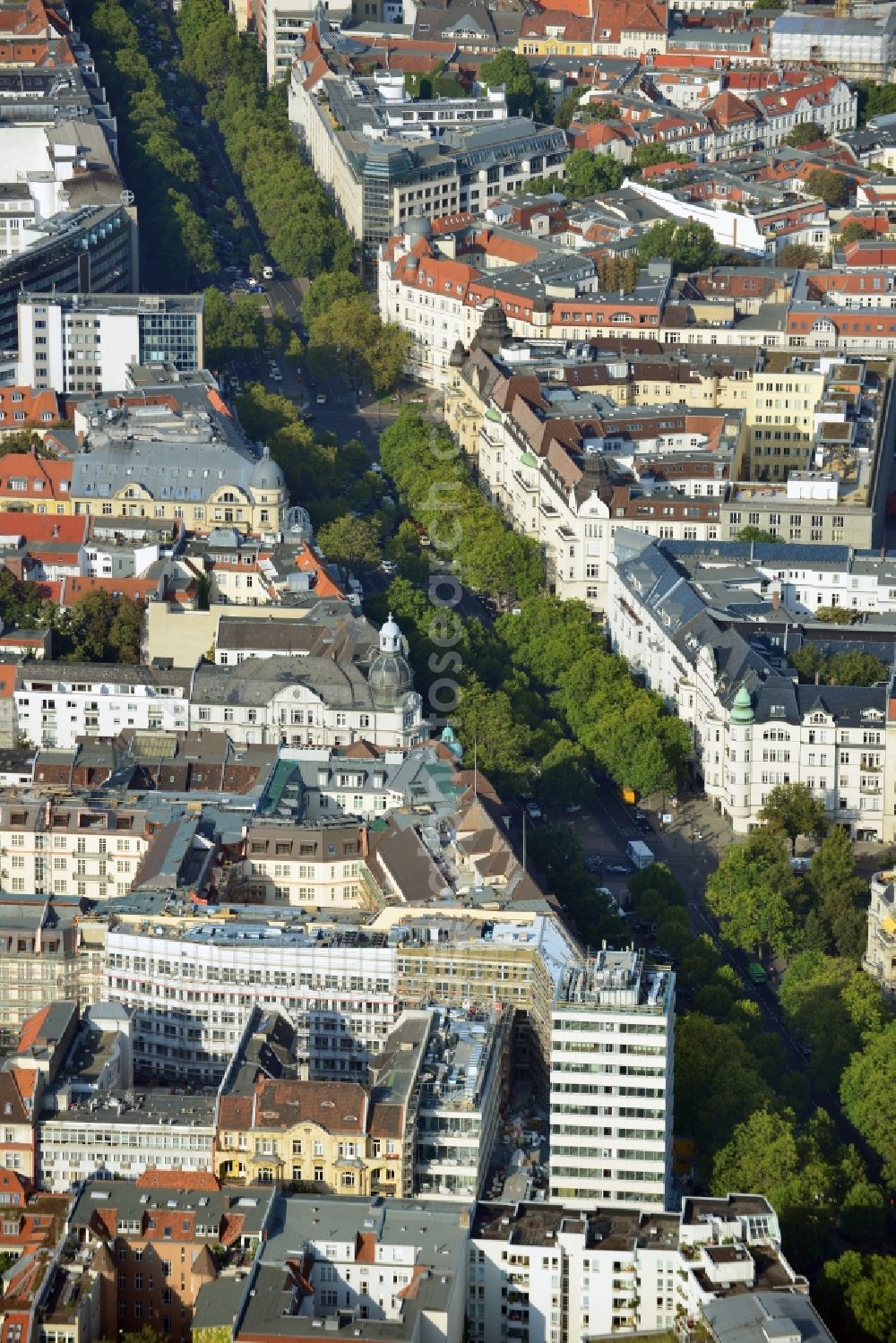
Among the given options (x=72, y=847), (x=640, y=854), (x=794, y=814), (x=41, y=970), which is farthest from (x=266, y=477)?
(x=41, y=970)

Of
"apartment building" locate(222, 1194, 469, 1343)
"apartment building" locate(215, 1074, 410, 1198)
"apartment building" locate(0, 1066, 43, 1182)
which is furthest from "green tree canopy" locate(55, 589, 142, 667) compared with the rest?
"apartment building" locate(222, 1194, 469, 1343)

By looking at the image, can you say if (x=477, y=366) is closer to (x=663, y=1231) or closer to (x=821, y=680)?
(x=821, y=680)

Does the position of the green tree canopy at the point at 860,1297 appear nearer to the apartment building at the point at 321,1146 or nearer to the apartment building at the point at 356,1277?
the apartment building at the point at 356,1277

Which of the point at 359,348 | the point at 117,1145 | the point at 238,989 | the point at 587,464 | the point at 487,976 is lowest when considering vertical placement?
the point at 117,1145

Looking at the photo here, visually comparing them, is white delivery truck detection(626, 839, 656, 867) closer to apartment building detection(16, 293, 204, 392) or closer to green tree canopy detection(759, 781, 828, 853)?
green tree canopy detection(759, 781, 828, 853)

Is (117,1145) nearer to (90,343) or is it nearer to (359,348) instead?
(90,343)

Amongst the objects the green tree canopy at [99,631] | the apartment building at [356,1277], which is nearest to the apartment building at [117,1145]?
the apartment building at [356,1277]

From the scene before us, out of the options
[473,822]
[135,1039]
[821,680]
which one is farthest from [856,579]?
[135,1039]
